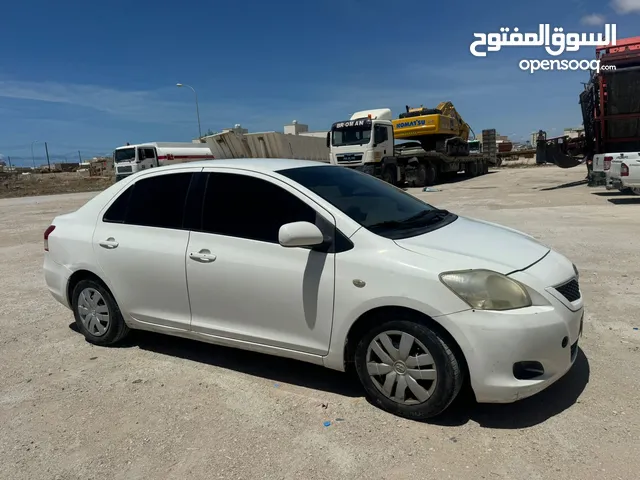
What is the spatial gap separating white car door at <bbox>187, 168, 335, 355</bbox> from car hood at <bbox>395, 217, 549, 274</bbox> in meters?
0.63

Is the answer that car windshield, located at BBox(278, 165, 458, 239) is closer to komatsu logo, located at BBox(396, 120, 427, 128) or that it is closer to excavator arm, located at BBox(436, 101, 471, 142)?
komatsu logo, located at BBox(396, 120, 427, 128)

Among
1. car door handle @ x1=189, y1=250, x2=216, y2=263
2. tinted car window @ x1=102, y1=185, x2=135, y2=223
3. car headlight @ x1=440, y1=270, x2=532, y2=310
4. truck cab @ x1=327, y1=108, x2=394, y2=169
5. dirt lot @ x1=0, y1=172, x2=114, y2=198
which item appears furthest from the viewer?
dirt lot @ x1=0, y1=172, x2=114, y2=198

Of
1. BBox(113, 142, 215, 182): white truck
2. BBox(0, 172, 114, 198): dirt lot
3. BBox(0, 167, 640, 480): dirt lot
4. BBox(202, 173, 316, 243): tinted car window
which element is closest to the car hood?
BBox(202, 173, 316, 243): tinted car window

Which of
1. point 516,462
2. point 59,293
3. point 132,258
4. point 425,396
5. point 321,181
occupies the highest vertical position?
point 321,181

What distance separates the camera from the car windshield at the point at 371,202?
3357mm

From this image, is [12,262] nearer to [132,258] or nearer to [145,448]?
[132,258]

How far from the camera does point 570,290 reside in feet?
10.1

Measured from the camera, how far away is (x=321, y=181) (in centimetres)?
369

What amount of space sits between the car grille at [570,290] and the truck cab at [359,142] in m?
16.9

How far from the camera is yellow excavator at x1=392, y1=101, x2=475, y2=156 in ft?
83.0

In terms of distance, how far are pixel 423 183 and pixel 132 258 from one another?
21.7 meters

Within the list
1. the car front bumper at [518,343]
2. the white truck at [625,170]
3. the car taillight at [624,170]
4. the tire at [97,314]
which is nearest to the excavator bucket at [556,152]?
the white truck at [625,170]

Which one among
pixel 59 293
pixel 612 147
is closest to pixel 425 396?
pixel 59 293

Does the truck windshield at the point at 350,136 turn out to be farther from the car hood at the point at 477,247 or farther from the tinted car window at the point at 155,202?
the car hood at the point at 477,247
